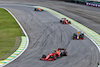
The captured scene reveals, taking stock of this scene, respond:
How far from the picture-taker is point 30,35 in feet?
116

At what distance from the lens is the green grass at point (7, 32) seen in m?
28.5

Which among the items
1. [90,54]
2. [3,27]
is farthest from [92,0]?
[90,54]

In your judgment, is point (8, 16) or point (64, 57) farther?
point (8, 16)

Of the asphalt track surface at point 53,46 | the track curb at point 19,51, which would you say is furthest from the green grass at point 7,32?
the asphalt track surface at point 53,46

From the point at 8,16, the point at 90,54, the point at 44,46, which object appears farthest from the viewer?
the point at 8,16

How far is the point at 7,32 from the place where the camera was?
36.9m

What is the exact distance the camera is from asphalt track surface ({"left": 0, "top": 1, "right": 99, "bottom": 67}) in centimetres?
2236

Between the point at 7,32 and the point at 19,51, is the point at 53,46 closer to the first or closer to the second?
the point at 19,51

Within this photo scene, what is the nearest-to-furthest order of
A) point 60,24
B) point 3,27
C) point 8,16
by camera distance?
point 3,27 → point 60,24 → point 8,16

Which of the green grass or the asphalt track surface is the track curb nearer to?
the asphalt track surface

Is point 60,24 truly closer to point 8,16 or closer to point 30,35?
point 30,35

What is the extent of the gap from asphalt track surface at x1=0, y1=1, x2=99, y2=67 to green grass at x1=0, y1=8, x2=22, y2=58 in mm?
1862

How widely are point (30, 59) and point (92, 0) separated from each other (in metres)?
57.1

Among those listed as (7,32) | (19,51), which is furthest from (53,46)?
(7,32)
